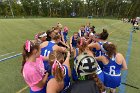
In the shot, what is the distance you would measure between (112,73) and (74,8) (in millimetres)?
101596

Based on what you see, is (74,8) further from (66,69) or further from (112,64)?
(66,69)

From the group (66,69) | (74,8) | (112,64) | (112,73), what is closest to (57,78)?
(66,69)

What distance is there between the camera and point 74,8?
346 feet

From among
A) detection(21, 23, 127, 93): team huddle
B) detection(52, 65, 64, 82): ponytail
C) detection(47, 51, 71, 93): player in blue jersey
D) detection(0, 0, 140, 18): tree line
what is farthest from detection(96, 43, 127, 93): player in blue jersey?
detection(0, 0, 140, 18): tree line

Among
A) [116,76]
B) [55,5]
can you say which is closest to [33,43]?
[116,76]

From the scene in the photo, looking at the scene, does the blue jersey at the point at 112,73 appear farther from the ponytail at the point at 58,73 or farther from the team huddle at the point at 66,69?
the ponytail at the point at 58,73

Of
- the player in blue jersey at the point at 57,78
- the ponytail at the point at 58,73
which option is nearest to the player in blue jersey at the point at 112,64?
the player in blue jersey at the point at 57,78

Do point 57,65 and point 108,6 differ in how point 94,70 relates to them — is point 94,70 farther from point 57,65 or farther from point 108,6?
point 108,6

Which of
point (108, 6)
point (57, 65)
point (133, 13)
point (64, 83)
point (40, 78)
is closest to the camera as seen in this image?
point (57, 65)

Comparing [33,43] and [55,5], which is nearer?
[33,43]

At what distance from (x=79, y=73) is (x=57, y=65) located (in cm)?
43

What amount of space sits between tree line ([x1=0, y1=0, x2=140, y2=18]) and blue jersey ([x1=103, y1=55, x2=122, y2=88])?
88.3m

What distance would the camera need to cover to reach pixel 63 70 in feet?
11.5

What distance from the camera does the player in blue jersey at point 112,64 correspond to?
17.7 ft
